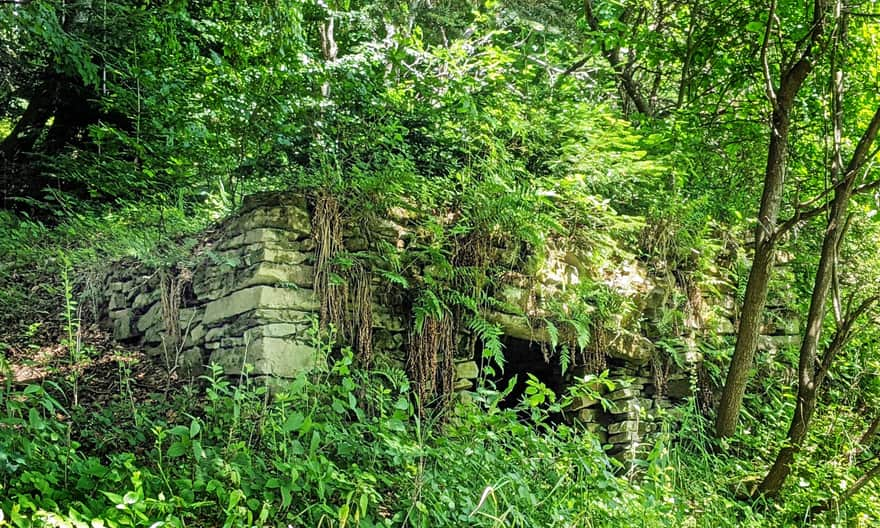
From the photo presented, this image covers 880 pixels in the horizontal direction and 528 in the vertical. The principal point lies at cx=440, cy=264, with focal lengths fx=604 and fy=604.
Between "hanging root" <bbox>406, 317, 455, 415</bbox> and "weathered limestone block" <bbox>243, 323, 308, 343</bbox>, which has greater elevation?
"weathered limestone block" <bbox>243, 323, 308, 343</bbox>

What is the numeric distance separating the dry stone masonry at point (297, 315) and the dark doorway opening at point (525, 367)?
0.16 m

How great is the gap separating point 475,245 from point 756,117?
335cm

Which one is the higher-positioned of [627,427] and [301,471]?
[301,471]

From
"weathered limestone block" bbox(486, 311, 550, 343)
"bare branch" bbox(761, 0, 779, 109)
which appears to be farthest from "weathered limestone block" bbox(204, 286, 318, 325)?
"bare branch" bbox(761, 0, 779, 109)

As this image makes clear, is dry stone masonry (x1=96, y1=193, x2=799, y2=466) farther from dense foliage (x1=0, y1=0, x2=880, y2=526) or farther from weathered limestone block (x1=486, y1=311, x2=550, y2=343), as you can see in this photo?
dense foliage (x1=0, y1=0, x2=880, y2=526)

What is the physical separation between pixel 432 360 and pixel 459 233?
1.02 metres

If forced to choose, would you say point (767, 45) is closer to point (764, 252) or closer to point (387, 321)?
point (764, 252)

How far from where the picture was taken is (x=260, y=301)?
4.02 metres

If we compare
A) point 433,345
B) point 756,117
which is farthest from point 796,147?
point 433,345

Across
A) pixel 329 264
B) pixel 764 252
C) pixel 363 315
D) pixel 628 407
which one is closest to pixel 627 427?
pixel 628 407

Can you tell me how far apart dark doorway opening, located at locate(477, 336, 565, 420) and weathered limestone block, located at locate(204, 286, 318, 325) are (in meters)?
1.92

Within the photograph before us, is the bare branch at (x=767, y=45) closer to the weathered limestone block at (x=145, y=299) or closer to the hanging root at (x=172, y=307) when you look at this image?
the hanging root at (x=172, y=307)

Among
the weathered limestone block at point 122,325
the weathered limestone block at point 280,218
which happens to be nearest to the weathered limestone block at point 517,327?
the weathered limestone block at point 280,218

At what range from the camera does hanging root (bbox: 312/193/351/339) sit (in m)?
4.27
